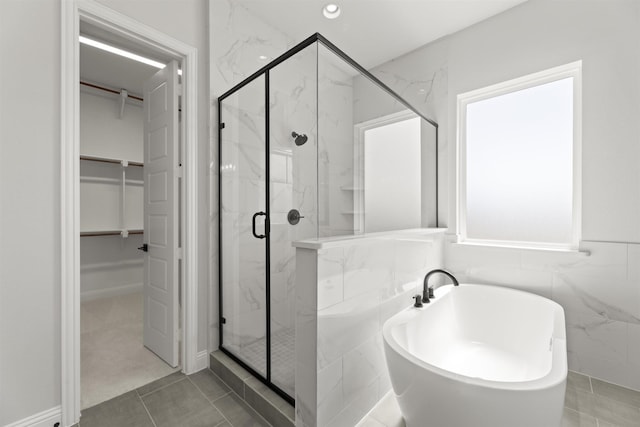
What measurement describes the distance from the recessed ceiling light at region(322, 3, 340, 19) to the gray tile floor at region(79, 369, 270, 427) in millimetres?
2973

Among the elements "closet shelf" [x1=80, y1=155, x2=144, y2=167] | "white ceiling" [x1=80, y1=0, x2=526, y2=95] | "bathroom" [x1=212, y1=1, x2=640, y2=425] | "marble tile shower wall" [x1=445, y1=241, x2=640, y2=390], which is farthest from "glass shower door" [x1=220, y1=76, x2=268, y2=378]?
"closet shelf" [x1=80, y1=155, x2=144, y2=167]

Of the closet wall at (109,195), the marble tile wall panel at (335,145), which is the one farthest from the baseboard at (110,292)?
the marble tile wall panel at (335,145)

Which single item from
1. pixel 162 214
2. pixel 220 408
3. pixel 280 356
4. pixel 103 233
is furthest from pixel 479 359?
pixel 103 233

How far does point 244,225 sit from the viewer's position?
82.4 inches

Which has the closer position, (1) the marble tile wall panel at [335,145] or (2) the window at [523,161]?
(1) the marble tile wall panel at [335,145]

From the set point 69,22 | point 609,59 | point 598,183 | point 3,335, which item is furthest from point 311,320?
point 609,59

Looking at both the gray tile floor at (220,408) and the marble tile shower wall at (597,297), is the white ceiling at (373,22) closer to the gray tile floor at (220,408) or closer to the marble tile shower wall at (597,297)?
the marble tile shower wall at (597,297)

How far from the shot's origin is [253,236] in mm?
2010

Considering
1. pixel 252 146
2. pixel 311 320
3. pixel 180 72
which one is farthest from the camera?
pixel 180 72

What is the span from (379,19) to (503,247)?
7.24 feet

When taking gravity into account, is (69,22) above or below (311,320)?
above

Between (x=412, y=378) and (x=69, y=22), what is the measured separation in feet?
8.02

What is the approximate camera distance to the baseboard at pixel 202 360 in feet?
6.64

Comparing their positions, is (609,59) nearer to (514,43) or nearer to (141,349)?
(514,43)
